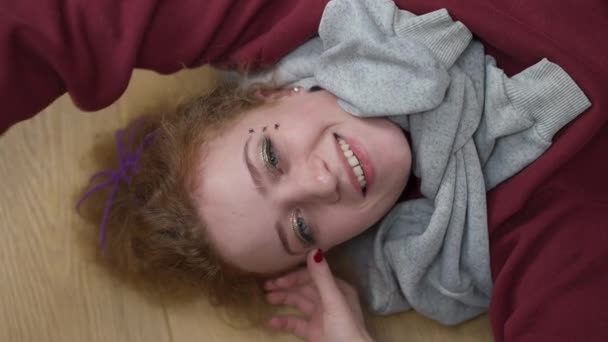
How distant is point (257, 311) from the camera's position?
100 cm

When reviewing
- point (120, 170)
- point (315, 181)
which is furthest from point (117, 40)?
point (315, 181)

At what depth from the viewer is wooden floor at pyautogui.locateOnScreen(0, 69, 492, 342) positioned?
0.97 meters

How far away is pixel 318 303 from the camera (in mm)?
980

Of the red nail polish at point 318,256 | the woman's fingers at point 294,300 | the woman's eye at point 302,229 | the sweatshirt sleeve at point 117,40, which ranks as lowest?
the woman's fingers at point 294,300

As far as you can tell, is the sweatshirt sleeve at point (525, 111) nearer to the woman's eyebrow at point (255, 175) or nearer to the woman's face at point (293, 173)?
the woman's face at point (293, 173)

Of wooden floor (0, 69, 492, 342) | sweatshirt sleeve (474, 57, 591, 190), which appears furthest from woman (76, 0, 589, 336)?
wooden floor (0, 69, 492, 342)

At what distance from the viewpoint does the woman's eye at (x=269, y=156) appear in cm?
80

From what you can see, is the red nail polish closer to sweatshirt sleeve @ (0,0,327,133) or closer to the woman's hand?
the woman's hand

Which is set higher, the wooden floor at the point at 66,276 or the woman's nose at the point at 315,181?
the woman's nose at the point at 315,181

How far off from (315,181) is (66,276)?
1.39 ft

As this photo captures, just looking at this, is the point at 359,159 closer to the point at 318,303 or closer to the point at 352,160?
the point at 352,160

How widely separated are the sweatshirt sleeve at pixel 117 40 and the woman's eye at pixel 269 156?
0.15 metres

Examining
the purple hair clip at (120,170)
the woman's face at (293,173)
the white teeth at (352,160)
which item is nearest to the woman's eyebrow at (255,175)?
the woman's face at (293,173)

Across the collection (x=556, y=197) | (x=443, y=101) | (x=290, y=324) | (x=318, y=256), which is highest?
(x=443, y=101)
